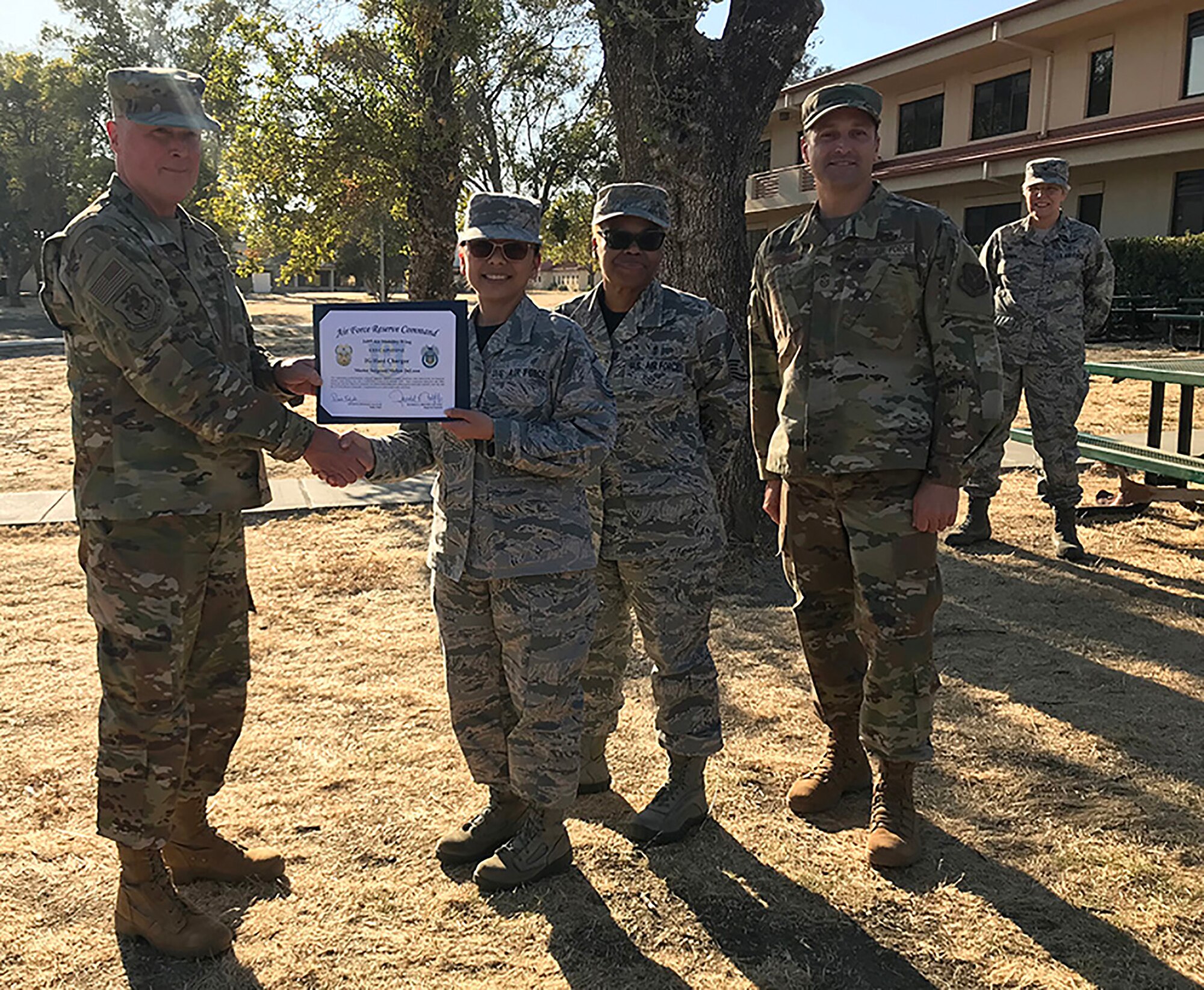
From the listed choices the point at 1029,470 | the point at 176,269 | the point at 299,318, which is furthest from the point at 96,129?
the point at 176,269

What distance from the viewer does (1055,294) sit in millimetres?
6184

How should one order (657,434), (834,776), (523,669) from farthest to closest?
(834,776), (657,434), (523,669)

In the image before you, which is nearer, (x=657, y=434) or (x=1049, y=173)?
(x=657, y=434)

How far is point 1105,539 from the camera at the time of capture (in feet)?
22.1

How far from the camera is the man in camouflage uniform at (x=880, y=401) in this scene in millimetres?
2932

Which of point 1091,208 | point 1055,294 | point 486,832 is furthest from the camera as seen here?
point 1091,208

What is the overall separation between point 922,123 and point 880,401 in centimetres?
2615

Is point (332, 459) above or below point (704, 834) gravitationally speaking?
above

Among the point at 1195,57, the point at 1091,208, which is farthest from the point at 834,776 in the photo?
the point at 1091,208

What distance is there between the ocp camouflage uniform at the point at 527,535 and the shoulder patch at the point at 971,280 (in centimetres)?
102

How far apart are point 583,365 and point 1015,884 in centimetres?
188

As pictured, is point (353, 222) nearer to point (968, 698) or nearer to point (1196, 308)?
point (1196, 308)

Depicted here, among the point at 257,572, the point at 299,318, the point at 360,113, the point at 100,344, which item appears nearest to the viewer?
the point at 100,344

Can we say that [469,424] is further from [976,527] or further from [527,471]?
[976,527]
